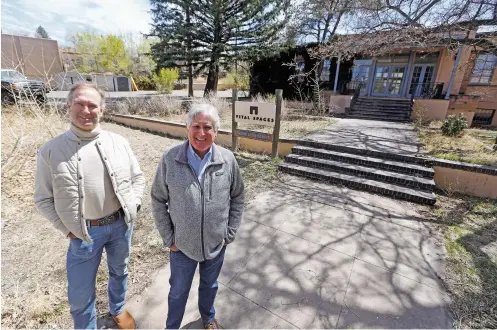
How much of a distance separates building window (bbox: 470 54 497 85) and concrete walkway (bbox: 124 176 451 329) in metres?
14.9

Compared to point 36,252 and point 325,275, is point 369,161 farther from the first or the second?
point 36,252

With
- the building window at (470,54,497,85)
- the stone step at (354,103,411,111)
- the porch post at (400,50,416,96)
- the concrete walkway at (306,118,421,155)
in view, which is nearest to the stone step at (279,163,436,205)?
the concrete walkway at (306,118,421,155)

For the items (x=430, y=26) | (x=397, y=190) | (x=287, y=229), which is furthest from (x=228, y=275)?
(x=430, y=26)

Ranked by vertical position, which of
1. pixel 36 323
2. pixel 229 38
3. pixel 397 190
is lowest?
pixel 36 323

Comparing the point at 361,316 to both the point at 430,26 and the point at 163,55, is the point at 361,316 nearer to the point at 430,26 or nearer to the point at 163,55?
the point at 430,26

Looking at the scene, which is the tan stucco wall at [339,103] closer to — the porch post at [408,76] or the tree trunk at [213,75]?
the porch post at [408,76]

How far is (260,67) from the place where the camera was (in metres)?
16.7

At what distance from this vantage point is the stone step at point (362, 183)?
158 inches

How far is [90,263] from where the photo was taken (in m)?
1.58

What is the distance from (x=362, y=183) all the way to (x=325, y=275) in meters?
2.60

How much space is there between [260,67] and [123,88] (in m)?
21.7

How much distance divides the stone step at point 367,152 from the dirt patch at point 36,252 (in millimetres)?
1398

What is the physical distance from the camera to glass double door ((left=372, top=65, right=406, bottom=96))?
1441cm

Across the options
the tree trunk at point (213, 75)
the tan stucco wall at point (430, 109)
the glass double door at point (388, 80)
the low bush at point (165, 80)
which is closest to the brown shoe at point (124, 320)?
the tree trunk at point (213, 75)
